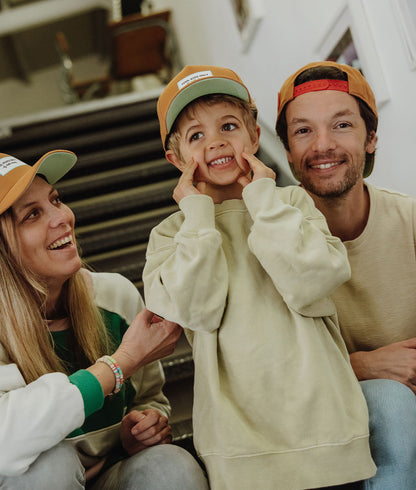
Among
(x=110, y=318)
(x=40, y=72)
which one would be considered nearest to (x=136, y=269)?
(x=110, y=318)

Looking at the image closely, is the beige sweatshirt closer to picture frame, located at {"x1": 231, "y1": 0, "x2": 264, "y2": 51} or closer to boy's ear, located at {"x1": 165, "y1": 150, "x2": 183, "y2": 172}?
boy's ear, located at {"x1": 165, "y1": 150, "x2": 183, "y2": 172}

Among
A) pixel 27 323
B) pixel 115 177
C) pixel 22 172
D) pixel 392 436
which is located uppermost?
pixel 115 177

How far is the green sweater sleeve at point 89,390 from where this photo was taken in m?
1.12

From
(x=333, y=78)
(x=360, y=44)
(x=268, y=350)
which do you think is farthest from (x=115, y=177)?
(x=268, y=350)

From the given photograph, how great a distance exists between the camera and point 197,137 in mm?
1229

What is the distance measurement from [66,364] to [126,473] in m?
0.34

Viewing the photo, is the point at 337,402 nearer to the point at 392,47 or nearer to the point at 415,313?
the point at 415,313

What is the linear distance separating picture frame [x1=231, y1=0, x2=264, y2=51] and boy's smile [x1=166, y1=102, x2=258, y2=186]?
165cm

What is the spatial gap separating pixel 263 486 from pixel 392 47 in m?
1.26

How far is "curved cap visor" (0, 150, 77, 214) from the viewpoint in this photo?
125 centimetres

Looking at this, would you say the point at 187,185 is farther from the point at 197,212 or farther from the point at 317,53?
the point at 317,53

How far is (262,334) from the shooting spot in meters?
1.07

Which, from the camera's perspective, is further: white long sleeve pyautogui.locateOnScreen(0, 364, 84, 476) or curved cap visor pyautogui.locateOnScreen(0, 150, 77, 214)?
curved cap visor pyautogui.locateOnScreen(0, 150, 77, 214)

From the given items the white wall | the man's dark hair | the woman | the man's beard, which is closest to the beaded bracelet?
the woman
